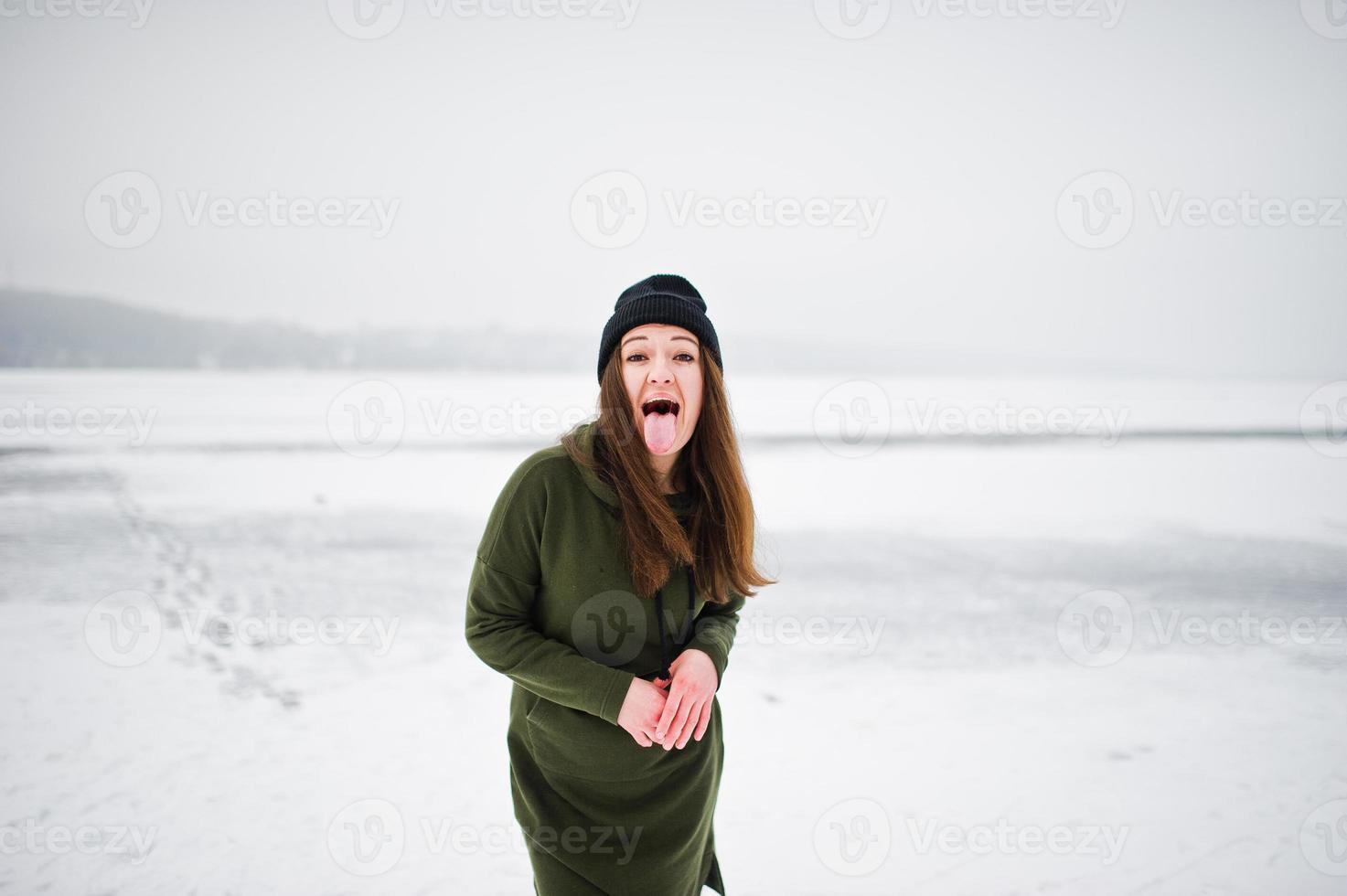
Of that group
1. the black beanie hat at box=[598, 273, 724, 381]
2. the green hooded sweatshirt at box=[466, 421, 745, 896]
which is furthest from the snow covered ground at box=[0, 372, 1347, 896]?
the black beanie hat at box=[598, 273, 724, 381]

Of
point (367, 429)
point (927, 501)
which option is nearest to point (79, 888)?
point (927, 501)

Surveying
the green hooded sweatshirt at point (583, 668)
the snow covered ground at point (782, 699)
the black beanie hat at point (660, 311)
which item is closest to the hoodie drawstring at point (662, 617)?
the green hooded sweatshirt at point (583, 668)

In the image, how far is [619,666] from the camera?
1704mm

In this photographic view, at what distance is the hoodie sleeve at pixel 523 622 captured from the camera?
1531mm

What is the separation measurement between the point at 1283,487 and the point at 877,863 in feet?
47.1

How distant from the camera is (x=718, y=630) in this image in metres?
1.82

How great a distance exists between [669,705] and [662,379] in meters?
0.74

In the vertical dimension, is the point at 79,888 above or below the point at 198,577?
below

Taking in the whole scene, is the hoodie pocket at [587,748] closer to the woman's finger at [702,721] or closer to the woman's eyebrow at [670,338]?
the woman's finger at [702,721]

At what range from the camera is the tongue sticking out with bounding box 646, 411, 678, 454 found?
5.43 feet

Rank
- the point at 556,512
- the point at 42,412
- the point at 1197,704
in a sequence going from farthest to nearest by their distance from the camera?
the point at 42,412 < the point at 1197,704 < the point at 556,512

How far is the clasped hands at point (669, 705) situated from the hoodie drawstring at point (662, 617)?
9 centimetres

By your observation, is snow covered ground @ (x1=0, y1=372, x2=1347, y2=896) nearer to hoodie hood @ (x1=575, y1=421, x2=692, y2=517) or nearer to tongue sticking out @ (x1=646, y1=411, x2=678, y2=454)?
hoodie hood @ (x1=575, y1=421, x2=692, y2=517)

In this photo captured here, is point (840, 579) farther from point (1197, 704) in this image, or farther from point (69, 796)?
point (69, 796)
